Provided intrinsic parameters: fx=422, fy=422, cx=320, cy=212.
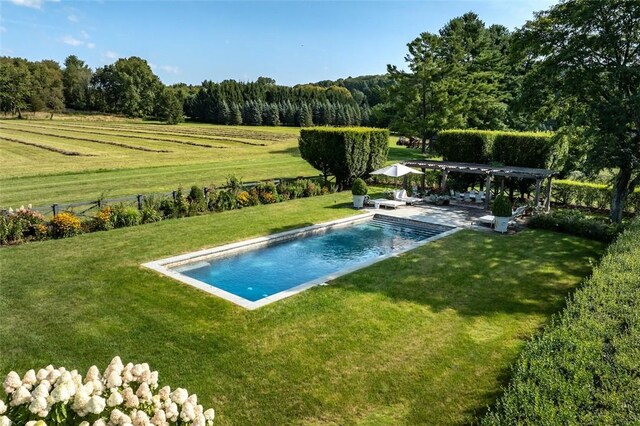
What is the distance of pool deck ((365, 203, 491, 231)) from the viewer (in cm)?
1844

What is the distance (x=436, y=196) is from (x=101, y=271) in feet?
56.5

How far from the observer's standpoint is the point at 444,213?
2070cm

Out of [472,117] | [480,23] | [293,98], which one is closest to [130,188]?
[472,117]

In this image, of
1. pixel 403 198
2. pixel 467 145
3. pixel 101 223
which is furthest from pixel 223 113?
pixel 101 223

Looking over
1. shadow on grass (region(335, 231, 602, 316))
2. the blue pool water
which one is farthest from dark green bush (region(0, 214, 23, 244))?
shadow on grass (region(335, 231, 602, 316))

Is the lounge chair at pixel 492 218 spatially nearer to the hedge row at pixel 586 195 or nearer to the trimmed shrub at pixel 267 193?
the hedge row at pixel 586 195

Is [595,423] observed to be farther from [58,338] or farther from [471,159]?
[471,159]

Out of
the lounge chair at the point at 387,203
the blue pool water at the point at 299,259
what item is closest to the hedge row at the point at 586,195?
the lounge chair at the point at 387,203

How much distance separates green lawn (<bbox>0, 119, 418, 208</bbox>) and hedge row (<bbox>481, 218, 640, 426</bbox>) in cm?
1676

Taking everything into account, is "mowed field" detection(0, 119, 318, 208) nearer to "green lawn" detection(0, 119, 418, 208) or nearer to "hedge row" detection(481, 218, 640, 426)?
"green lawn" detection(0, 119, 418, 208)

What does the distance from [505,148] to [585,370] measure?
21397mm

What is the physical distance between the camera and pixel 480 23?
154 feet

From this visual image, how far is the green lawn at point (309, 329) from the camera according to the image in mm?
6480

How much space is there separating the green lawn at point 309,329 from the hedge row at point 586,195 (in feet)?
31.8
